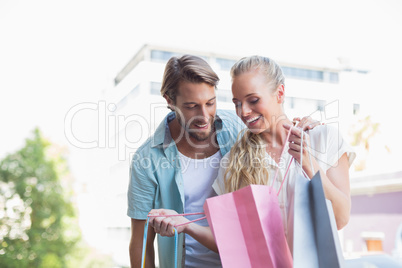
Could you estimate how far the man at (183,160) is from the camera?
1061mm

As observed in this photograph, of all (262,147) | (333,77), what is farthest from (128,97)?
(262,147)

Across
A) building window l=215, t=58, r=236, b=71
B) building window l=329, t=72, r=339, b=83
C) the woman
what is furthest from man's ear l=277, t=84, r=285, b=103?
building window l=329, t=72, r=339, b=83

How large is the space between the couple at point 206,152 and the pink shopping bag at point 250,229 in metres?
0.13

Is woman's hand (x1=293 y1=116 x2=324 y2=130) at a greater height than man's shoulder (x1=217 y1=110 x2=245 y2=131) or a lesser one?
lesser

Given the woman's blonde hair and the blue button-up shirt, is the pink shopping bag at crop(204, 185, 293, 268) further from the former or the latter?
the blue button-up shirt

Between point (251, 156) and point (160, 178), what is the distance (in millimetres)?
302

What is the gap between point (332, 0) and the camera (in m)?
8.50

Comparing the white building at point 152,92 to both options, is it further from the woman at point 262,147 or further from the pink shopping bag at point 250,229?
the pink shopping bag at point 250,229

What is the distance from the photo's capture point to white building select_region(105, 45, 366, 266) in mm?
10266

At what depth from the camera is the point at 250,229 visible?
2.10 feet

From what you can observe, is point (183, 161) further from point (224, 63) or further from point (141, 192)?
point (224, 63)

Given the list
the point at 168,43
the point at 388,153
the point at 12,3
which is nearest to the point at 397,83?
the point at 388,153

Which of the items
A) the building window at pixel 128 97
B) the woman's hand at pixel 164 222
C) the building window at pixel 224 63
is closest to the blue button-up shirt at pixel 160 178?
the woman's hand at pixel 164 222

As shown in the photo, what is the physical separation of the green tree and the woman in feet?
28.3
